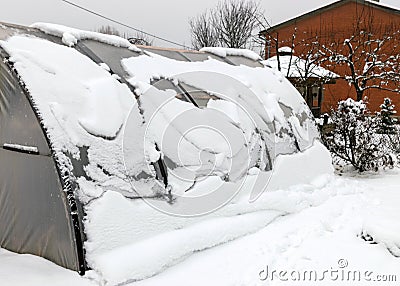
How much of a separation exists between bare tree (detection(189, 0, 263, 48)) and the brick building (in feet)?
10.4

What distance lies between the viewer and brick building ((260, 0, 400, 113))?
655 inches

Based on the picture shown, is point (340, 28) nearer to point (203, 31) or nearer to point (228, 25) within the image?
point (228, 25)

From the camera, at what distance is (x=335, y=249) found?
11.3ft

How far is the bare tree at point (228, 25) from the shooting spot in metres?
23.4

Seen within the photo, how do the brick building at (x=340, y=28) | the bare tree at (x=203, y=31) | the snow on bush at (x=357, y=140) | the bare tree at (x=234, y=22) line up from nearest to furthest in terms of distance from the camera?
the snow on bush at (x=357, y=140) → the brick building at (x=340, y=28) → the bare tree at (x=234, y=22) → the bare tree at (x=203, y=31)

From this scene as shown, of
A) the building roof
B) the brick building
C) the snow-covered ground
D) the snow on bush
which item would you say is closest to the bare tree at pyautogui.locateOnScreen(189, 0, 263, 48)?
the building roof

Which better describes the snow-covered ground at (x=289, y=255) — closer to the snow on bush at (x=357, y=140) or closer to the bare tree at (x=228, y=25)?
the snow on bush at (x=357, y=140)

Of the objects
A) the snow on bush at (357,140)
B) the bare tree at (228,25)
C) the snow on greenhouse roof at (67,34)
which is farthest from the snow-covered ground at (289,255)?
the bare tree at (228,25)

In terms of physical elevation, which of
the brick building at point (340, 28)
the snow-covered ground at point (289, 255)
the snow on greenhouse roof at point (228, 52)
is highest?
the brick building at point (340, 28)

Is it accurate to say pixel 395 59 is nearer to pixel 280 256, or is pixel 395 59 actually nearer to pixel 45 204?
pixel 280 256

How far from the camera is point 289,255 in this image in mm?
3320

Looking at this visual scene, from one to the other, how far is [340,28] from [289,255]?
1806 cm

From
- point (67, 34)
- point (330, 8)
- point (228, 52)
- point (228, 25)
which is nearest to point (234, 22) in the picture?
point (228, 25)

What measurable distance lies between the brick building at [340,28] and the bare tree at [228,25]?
125 inches
